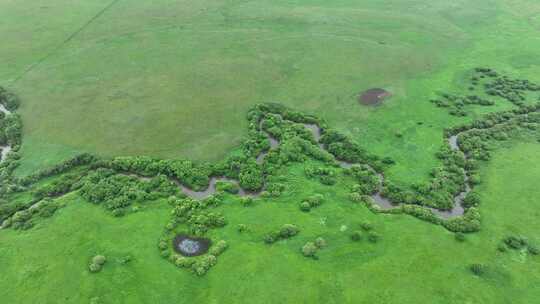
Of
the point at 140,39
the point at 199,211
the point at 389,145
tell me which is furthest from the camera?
the point at 140,39

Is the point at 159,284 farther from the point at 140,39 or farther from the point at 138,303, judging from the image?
the point at 140,39

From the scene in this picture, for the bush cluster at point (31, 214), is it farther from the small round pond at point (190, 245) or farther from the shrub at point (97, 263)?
the small round pond at point (190, 245)

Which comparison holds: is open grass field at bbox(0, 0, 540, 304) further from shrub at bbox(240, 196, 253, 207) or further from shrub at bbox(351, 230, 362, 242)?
shrub at bbox(240, 196, 253, 207)

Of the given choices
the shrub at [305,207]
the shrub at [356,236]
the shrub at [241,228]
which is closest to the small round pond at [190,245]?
the shrub at [241,228]

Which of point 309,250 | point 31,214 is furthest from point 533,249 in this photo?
point 31,214

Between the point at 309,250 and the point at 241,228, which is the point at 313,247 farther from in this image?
the point at 241,228

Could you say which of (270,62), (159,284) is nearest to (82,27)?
(270,62)
